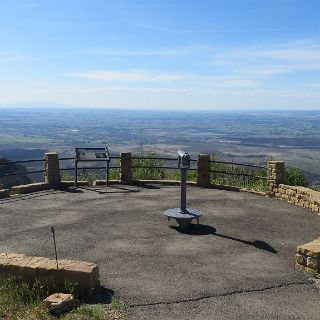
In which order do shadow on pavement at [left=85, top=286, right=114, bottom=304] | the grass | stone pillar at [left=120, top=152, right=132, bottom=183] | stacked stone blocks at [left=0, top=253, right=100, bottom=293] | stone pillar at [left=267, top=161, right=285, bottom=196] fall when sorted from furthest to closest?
stone pillar at [left=120, top=152, right=132, bottom=183]
stone pillar at [left=267, top=161, right=285, bottom=196]
stacked stone blocks at [left=0, top=253, right=100, bottom=293]
shadow on pavement at [left=85, top=286, right=114, bottom=304]
the grass

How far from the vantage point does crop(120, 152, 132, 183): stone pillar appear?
56.4 feet

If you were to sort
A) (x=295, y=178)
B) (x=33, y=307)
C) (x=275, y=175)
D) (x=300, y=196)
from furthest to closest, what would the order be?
(x=295, y=178)
(x=275, y=175)
(x=300, y=196)
(x=33, y=307)

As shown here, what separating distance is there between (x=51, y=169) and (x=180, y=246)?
803 cm

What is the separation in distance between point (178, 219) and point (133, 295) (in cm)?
404

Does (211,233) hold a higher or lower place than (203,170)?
lower

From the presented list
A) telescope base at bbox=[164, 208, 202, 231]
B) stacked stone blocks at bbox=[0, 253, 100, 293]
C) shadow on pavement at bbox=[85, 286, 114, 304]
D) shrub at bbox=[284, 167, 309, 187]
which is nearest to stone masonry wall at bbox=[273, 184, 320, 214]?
telescope base at bbox=[164, 208, 202, 231]

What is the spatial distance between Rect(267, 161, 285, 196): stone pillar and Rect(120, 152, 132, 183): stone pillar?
519 centimetres

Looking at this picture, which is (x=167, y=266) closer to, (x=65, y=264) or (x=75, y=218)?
(x=65, y=264)

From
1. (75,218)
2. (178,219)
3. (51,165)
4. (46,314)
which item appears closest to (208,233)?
(178,219)

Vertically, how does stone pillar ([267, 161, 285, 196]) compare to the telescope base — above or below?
above

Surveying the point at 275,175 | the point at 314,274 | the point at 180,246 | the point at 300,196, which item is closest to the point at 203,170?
the point at 275,175

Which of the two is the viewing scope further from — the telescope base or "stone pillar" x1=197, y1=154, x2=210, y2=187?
"stone pillar" x1=197, y1=154, x2=210, y2=187

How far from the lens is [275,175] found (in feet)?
49.5

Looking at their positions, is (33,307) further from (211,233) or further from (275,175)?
(275,175)
